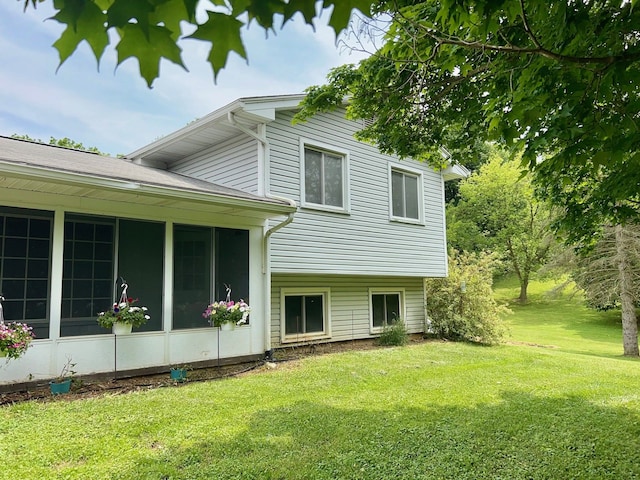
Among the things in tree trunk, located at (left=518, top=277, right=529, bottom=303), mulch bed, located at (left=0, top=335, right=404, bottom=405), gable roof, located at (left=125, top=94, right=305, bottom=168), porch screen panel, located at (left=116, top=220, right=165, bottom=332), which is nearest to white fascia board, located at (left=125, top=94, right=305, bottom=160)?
gable roof, located at (left=125, top=94, right=305, bottom=168)

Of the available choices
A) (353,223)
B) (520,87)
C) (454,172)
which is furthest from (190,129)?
(454,172)

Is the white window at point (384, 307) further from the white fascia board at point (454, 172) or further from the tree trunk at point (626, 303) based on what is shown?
→ the tree trunk at point (626, 303)

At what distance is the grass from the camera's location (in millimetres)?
3322

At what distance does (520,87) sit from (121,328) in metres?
5.50

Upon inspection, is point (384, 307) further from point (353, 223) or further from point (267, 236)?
point (267, 236)

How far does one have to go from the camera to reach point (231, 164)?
8.95m

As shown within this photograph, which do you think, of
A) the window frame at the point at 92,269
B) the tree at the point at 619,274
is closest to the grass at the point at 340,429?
the window frame at the point at 92,269

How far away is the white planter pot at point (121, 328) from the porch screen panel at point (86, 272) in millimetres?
275

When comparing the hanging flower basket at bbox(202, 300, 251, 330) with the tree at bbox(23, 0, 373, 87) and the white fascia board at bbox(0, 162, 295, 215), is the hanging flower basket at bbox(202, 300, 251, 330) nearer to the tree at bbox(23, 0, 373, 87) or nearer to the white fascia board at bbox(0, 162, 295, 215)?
the white fascia board at bbox(0, 162, 295, 215)

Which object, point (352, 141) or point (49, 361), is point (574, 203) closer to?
point (352, 141)

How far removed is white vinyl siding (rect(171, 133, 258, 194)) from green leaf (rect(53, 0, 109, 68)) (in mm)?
7091

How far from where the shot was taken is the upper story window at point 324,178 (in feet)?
30.2

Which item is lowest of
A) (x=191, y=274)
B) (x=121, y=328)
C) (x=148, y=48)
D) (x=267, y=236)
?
(x=121, y=328)

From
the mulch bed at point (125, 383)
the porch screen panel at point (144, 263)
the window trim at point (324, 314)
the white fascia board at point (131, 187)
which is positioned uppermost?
the white fascia board at point (131, 187)
